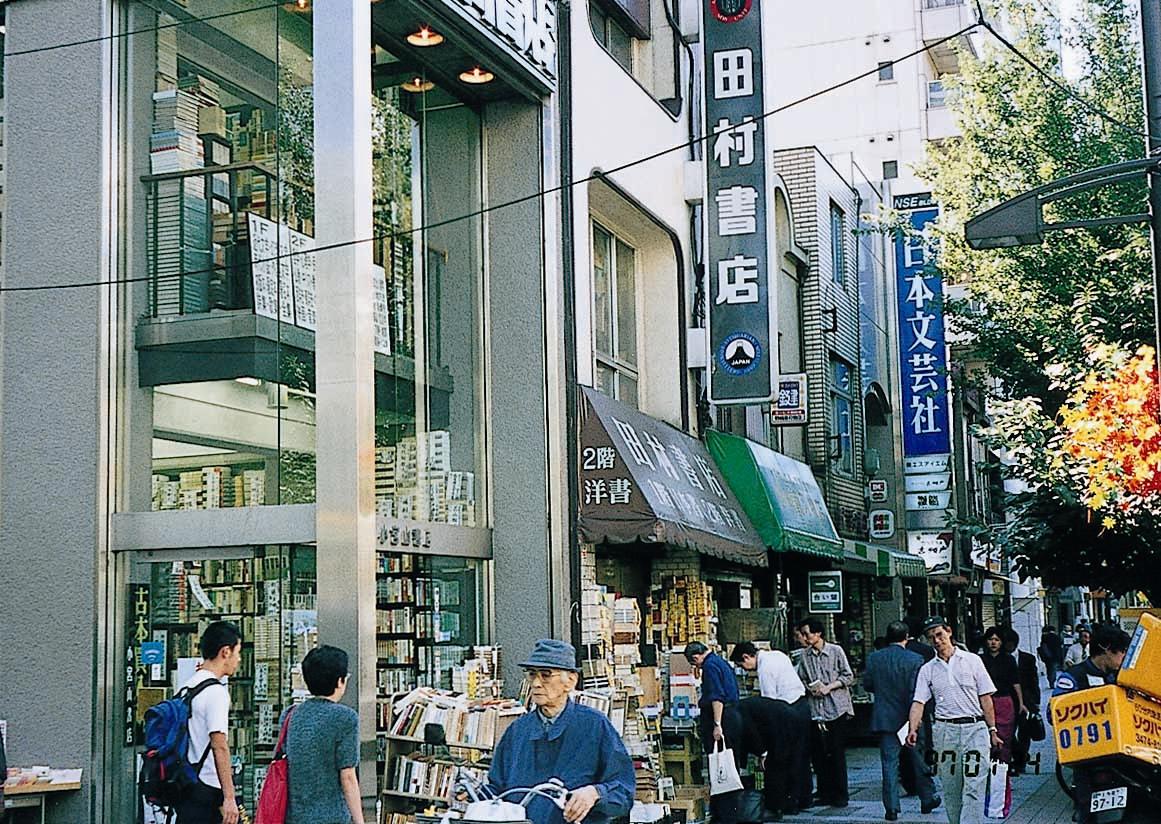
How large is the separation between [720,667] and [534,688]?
7.83 metres

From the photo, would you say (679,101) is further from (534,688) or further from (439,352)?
(534,688)

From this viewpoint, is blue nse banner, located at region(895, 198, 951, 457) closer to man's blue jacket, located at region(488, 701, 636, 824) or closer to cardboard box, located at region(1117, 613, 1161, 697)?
cardboard box, located at region(1117, 613, 1161, 697)

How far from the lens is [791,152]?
2720 cm

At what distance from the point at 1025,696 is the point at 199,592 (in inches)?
491

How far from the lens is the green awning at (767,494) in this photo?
19.0m

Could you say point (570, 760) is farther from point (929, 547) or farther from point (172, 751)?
point (929, 547)

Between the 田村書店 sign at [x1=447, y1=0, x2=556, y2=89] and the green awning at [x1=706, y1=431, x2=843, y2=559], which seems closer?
the 田村書店 sign at [x1=447, y1=0, x2=556, y2=89]

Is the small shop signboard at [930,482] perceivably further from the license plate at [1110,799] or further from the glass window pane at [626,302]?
the license plate at [1110,799]

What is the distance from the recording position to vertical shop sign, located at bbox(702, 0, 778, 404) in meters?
17.8

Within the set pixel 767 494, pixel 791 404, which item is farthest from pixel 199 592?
pixel 791 404

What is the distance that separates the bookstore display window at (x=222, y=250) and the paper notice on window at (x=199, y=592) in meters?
0.58

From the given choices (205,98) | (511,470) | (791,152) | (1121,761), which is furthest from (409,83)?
(791,152)

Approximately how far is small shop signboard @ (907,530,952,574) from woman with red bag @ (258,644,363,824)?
79.5 feet

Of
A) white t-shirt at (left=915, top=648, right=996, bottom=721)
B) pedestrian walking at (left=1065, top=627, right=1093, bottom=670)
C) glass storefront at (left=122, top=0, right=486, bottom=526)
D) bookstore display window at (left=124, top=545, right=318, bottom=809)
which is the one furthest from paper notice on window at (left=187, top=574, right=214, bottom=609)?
pedestrian walking at (left=1065, top=627, right=1093, bottom=670)
